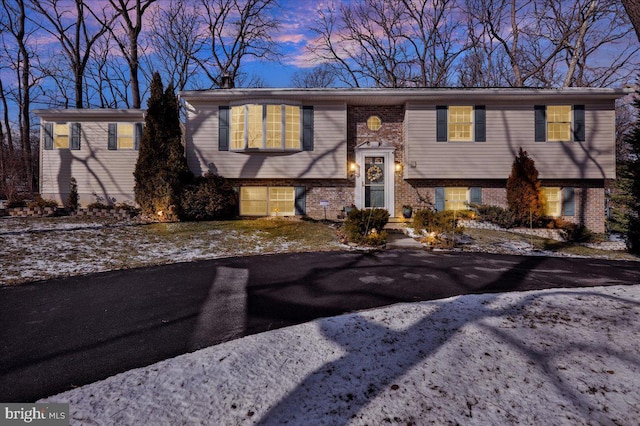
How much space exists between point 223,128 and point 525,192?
12.1 m

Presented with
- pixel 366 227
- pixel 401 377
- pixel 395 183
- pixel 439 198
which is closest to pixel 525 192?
pixel 439 198

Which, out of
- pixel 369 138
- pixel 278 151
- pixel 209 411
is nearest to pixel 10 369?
pixel 209 411

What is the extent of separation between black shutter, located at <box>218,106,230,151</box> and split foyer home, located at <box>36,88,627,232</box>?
4cm

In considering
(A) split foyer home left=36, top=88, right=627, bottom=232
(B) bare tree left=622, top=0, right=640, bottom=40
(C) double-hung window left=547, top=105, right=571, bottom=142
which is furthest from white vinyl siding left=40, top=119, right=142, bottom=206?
(C) double-hung window left=547, top=105, right=571, bottom=142

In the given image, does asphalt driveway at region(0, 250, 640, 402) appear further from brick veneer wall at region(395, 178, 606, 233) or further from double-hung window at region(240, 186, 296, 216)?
double-hung window at region(240, 186, 296, 216)

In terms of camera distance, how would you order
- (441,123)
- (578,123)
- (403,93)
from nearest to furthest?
1. (403,93)
2. (578,123)
3. (441,123)

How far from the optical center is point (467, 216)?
11250 mm

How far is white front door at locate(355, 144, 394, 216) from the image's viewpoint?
12430mm

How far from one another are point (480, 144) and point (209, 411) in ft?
42.5

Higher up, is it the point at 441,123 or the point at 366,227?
the point at 441,123

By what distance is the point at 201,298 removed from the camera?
4293mm

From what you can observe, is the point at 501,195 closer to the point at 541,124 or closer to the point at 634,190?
the point at 541,124

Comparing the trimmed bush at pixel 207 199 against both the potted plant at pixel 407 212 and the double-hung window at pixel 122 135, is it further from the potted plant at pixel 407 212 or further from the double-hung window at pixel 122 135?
the potted plant at pixel 407 212

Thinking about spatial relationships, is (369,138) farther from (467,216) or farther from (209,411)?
(209,411)
